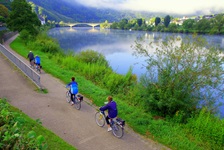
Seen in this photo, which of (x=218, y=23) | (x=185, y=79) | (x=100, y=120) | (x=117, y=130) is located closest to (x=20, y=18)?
(x=100, y=120)

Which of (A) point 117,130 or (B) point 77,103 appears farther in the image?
(B) point 77,103

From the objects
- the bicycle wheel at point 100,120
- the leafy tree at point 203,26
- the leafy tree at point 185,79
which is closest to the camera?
the bicycle wheel at point 100,120

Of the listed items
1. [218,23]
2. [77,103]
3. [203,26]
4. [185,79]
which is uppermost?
[218,23]

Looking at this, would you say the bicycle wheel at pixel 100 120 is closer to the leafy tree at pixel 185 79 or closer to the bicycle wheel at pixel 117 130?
the bicycle wheel at pixel 117 130

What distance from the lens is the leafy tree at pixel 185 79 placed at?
9.62 meters

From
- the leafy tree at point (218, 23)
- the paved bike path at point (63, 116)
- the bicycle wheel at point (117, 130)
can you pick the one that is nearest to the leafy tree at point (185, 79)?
the paved bike path at point (63, 116)

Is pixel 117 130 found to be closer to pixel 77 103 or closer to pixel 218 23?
pixel 77 103

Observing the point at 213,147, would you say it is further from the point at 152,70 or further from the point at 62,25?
the point at 62,25

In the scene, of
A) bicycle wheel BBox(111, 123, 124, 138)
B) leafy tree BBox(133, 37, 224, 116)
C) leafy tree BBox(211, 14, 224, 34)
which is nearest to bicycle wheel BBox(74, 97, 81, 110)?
bicycle wheel BBox(111, 123, 124, 138)

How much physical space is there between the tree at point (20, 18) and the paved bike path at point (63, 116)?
22723 millimetres

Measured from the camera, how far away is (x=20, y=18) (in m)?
33.3

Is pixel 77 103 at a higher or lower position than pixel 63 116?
higher

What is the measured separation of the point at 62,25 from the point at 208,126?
151051 millimetres

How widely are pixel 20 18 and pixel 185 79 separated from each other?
3126 centimetres
